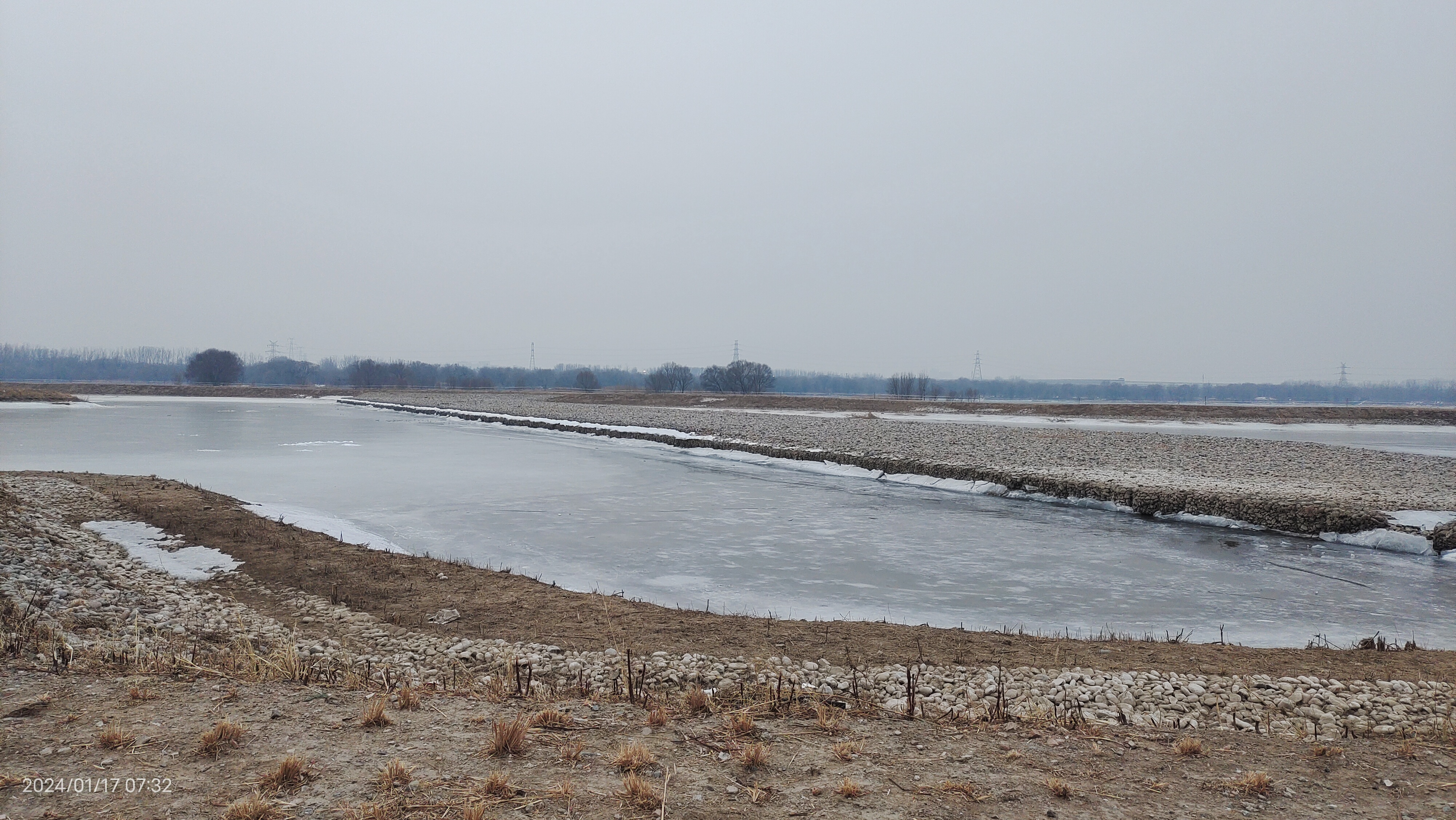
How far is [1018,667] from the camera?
22.1 feet

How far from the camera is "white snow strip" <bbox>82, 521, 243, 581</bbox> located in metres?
10.4

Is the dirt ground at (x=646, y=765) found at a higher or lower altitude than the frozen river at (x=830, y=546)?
higher

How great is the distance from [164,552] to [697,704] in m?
10.7

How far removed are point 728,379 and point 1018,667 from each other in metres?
104

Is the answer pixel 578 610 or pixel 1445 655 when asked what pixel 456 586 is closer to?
pixel 578 610

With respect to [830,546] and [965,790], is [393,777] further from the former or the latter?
[830,546]

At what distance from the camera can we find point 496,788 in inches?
157

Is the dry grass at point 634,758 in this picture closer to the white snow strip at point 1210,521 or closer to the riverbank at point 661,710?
the riverbank at point 661,710

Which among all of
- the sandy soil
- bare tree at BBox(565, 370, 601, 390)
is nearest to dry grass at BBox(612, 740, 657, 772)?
the sandy soil

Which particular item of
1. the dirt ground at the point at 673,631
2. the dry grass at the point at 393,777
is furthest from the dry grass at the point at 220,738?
the dirt ground at the point at 673,631

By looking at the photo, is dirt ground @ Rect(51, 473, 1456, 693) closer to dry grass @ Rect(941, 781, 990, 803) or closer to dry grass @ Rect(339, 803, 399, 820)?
dry grass @ Rect(941, 781, 990, 803)

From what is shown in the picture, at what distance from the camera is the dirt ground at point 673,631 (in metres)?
6.97

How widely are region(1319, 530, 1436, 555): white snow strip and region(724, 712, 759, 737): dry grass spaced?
1498 centimetres

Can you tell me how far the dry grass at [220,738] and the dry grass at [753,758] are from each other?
3.26 metres
